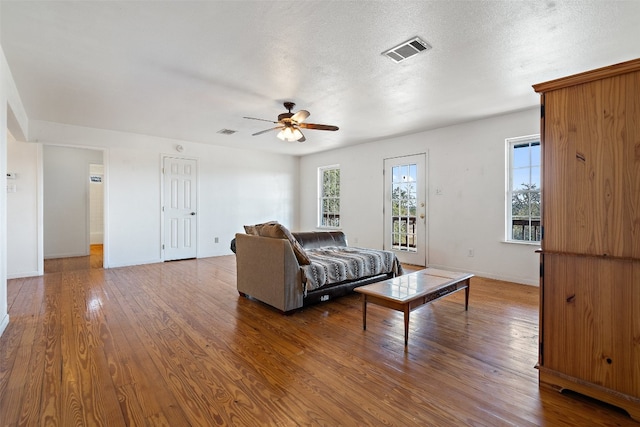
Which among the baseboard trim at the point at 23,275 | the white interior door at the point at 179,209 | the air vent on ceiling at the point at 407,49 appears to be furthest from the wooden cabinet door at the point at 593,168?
the baseboard trim at the point at 23,275

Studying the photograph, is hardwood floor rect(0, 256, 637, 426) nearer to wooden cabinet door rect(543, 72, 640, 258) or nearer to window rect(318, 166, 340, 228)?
wooden cabinet door rect(543, 72, 640, 258)

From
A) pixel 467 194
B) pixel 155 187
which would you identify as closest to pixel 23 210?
pixel 155 187

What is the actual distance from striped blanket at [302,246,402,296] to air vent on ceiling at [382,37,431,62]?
2152 millimetres

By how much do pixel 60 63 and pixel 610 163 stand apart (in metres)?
4.37

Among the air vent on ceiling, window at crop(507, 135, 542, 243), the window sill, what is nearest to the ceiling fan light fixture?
the air vent on ceiling

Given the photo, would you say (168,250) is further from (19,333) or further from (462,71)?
(462,71)

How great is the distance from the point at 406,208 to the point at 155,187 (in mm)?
4901

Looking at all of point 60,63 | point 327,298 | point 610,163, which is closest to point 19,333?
point 60,63

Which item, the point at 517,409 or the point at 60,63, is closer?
the point at 517,409

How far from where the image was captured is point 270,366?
209 centimetres

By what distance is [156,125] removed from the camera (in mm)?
5172

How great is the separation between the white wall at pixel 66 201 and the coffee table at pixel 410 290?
7.11m

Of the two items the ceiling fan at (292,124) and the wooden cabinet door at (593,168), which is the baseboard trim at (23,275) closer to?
the ceiling fan at (292,124)

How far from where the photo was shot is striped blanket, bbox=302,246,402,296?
3.22 m
